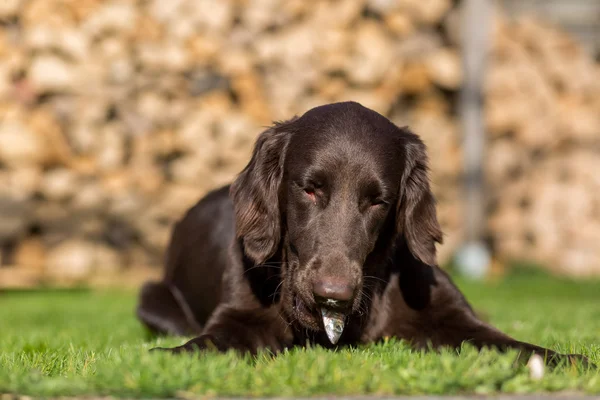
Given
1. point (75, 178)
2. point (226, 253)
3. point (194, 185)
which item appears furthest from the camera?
point (194, 185)

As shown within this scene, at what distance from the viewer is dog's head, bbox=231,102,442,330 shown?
2.75 metres

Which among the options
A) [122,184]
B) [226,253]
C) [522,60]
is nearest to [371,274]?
[226,253]

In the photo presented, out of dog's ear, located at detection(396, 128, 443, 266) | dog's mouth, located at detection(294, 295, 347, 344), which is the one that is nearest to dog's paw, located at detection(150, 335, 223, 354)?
dog's mouth, located at detection(294, 295, 347, 344)

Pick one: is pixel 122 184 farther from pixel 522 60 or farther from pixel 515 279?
pixel 522 60

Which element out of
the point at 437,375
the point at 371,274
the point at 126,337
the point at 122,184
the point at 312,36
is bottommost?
the point at 126,337

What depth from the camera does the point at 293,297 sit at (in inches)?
119

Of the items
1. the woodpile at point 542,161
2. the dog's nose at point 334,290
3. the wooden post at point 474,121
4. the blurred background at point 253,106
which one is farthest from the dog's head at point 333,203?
the woodpile at point 542,161

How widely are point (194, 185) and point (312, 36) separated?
2.07 m

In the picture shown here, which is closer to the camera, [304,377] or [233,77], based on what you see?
[304,377]

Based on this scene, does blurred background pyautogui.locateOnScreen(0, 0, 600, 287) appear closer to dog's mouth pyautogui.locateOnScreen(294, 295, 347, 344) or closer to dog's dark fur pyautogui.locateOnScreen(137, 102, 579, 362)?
dog's dark fur pyautogui.locateOnScreen(137, 102, 579, 362)

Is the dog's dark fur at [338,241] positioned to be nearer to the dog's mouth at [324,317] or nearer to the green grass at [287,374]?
the dog's mouth at [324,317]

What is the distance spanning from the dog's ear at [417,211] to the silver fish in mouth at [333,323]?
46 centimetres

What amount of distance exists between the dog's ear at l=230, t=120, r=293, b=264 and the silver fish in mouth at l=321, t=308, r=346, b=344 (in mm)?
407

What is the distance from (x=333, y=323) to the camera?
2824mm
